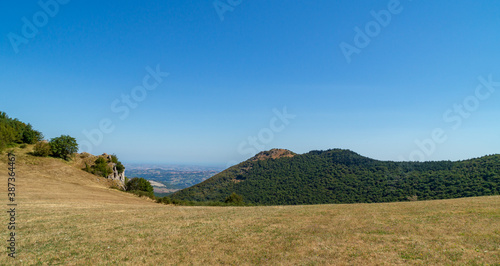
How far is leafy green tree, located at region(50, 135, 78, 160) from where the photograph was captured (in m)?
61.0

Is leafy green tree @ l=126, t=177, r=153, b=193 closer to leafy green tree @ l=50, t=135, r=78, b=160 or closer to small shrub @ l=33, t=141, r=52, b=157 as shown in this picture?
leafy green tree @ l=50, t=135, r=78, b=160

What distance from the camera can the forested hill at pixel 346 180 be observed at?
268 ft

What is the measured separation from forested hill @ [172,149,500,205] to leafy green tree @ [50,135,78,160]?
198ft

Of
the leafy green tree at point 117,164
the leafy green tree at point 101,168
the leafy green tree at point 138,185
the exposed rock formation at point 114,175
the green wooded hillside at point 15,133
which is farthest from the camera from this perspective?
the leafy green tree at point 117,164

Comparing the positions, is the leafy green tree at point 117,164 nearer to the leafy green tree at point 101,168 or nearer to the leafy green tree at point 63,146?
the leafy green tree at point 101,168

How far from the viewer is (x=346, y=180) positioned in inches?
4833

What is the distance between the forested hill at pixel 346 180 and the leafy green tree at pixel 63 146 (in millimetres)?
60488

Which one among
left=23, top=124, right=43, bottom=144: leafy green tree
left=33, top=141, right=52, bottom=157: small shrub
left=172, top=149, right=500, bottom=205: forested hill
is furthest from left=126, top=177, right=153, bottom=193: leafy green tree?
left=172, top=149, right=500, bottom=205: forested hill

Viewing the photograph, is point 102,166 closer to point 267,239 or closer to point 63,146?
point 63,146

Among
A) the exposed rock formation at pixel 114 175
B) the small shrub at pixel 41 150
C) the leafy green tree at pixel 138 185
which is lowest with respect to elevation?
the leafy green tree at pixel 138 185

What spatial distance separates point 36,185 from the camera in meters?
40.2

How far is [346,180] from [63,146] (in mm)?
124905

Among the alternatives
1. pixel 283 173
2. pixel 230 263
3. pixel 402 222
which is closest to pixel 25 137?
pixel 230 263

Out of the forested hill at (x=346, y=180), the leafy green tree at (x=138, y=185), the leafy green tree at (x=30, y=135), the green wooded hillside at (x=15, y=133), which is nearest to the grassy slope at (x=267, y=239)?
the leafy green tree at (x=138, y=185)
